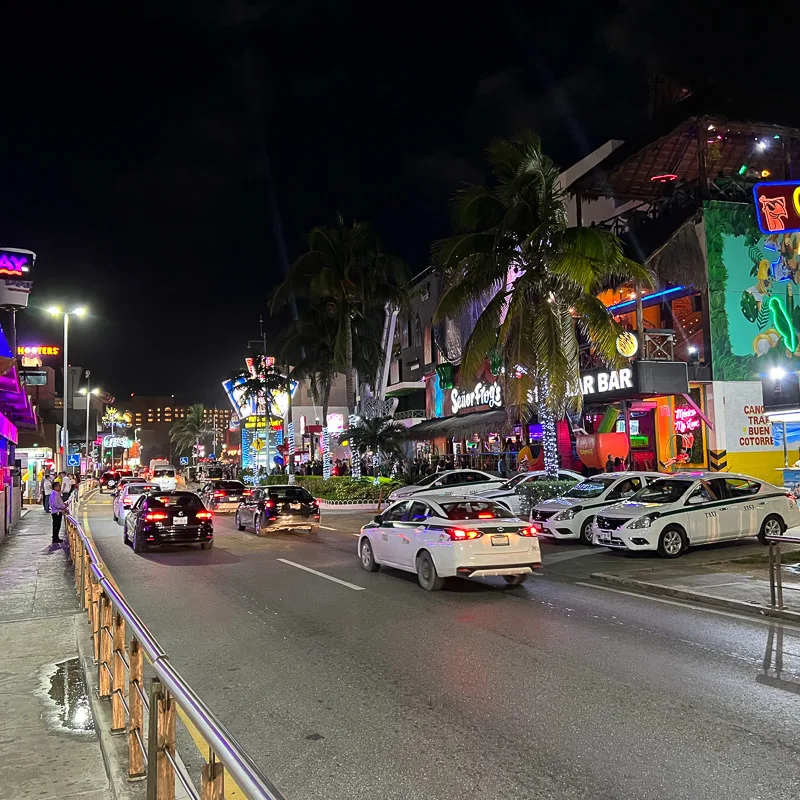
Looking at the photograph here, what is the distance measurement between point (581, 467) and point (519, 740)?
27.4 meters

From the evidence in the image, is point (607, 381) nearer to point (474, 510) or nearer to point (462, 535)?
point (474, 510)

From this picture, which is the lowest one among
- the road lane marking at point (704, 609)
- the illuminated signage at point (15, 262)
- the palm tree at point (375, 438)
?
the road lane marking at point (704, 609)

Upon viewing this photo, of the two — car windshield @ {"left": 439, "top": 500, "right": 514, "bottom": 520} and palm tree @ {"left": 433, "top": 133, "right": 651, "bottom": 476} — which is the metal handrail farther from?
palm tree @ {"left": 433, "top": 133, "right": 651, "bottom": 476}

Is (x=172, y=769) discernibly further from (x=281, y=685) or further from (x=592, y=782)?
(x=281, y=685)

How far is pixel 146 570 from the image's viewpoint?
582 inches

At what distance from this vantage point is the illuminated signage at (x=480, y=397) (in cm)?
3409

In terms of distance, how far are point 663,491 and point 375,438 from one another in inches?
700

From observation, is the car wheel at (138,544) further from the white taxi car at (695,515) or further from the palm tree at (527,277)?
the white taxi car at (695,515)

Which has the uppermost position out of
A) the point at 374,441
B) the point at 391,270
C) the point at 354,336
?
the point at 391,270

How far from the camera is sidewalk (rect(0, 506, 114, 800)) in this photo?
4.38 meters

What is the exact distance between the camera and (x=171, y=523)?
17.9m

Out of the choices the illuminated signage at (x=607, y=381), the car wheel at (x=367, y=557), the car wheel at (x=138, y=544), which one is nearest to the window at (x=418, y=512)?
the car wheel at (x=367, y=557)

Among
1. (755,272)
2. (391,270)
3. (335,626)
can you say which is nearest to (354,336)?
(391,270)

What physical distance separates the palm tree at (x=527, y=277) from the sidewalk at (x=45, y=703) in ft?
41.9
